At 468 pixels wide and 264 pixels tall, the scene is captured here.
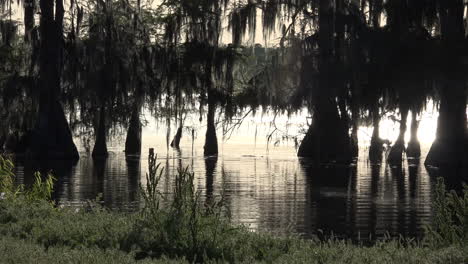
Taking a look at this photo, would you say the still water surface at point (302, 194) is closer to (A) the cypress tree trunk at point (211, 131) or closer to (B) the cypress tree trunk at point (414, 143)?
(B) the cypress tree trunk at point (414, 143)

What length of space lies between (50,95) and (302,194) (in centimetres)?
2190

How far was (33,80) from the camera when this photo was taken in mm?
48156

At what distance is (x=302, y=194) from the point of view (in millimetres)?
24891

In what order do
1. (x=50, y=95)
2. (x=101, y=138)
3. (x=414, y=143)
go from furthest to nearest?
(x=414, y=143), (x=101, y=138), (x=50, y=95)

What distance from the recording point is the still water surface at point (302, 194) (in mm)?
17156

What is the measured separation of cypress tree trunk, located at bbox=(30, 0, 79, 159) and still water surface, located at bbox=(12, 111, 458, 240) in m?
3.49

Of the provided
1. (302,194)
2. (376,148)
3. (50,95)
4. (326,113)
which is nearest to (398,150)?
(376,148)

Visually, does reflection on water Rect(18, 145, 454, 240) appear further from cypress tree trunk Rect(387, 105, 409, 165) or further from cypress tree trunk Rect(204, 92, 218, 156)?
cypress tree trunk Rect(204, 92, 218, 156)

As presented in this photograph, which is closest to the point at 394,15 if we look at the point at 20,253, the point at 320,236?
the point at 320,236

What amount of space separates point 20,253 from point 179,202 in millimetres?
2987

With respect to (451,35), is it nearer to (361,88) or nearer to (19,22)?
(361,88)

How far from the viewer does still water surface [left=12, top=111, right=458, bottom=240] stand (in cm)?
1716

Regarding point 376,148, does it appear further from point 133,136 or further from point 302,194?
point 302,194

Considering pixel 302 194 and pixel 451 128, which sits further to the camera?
pixel 451 128
